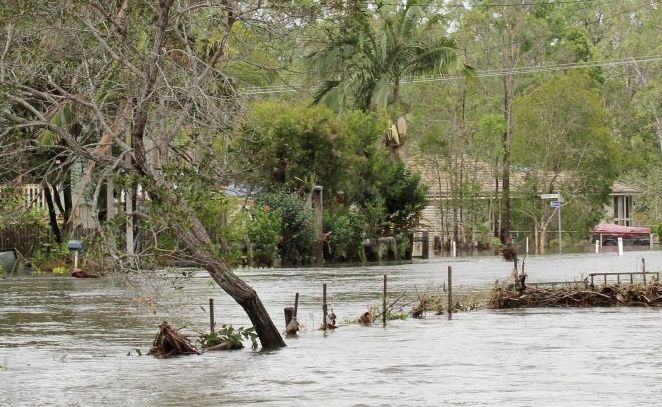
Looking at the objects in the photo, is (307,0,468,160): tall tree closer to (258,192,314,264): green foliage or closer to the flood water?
(258,192,314,264): green foliage

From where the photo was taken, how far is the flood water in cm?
1966

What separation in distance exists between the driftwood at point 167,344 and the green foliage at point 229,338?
58 centimetres

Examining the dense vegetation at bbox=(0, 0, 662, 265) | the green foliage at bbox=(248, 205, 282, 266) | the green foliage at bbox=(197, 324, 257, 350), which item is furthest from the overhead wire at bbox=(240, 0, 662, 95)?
the green foliage at bbox=(197, 324, 257, 350)

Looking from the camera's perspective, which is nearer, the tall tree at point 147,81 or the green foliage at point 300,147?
the tall tree at point 147,81

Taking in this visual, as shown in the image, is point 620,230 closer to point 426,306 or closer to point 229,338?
point 426,306

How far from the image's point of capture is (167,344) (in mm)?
24422

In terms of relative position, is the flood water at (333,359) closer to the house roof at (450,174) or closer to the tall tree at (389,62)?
the tall tree at (389,62)

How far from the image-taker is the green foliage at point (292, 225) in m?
58.3

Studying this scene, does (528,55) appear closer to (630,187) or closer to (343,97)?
(630,187)

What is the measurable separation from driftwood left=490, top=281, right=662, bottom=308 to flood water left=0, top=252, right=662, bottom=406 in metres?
0.63


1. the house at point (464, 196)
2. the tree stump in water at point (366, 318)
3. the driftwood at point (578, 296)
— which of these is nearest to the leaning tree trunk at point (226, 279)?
the tree stump in water at point (366, 318)

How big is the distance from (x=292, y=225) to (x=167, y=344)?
34038 millimetres

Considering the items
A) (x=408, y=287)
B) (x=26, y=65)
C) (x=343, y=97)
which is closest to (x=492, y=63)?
(x=343, y=97)

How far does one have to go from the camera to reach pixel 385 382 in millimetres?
21094
